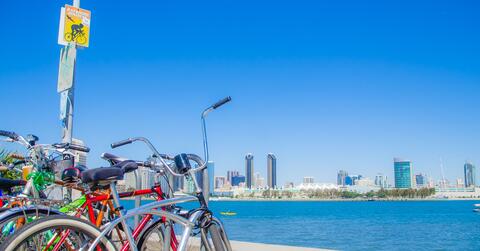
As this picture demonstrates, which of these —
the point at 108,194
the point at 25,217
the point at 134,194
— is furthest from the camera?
the point at 134,194

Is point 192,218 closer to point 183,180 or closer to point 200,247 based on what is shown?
point 200,247

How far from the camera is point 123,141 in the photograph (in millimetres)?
2920

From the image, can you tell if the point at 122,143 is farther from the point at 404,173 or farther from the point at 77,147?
the point at 404,173

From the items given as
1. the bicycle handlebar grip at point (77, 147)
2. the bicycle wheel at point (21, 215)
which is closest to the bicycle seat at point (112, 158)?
the bicycle handlebar grip at point (77, 147)

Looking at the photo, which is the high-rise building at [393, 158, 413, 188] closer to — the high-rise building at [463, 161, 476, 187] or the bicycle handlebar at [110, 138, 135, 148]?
the high-rise building at [463, 161, 476, 187]

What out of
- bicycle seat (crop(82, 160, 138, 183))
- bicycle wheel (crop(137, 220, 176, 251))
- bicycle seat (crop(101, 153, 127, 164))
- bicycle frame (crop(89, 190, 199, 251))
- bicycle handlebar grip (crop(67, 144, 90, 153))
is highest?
bicycle handlebar grip (crop(67, 144, 90, 153))

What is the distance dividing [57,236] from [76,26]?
3959 mm

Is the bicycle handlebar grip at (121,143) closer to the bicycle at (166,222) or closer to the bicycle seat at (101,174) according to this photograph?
the bicycle at (166,222)

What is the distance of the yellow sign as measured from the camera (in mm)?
5684

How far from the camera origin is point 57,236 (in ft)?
7.75

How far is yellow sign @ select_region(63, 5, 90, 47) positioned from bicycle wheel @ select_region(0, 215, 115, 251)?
3.83 metres

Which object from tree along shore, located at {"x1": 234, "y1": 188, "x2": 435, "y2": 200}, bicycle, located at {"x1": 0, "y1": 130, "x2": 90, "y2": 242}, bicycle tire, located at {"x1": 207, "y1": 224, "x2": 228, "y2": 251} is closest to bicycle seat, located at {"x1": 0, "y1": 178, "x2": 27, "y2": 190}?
bicycle, located at {"x1": 0, "y1": 130, "x2": 90, "y2": 242}

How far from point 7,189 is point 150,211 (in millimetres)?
1104

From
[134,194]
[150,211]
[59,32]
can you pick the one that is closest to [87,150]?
[134,194]
